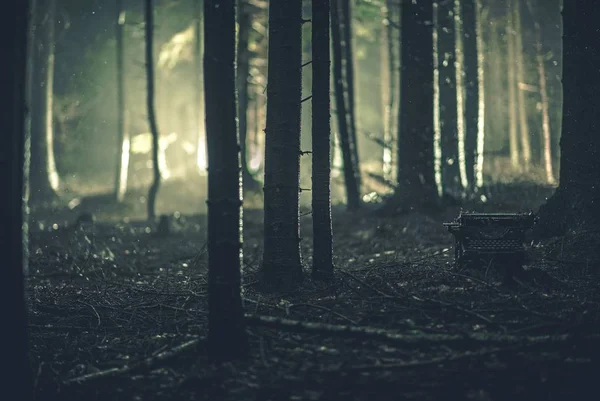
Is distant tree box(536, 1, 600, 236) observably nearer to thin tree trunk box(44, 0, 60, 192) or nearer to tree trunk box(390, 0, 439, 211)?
tree trunk box(390, 0, 439, 211)

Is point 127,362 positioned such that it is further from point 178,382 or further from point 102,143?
point 102,143

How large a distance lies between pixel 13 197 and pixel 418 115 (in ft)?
33.8

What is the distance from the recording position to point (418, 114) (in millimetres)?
13578

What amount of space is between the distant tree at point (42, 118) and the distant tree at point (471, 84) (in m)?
17.9

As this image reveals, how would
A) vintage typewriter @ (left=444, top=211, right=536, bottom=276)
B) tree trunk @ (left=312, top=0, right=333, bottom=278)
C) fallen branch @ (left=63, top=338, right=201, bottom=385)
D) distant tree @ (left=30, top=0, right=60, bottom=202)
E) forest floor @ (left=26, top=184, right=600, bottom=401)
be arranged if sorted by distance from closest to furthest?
forest floor @ (left=26, top=184, right=600, bottom=401), fallen branch @ (left=63, top=338, right=201, bottom=385), vintage typewriter @ (left=444, top=211, right=536, bottom=276), tree trunk @ (left=312, top=0, right=333, bottom=278), distant tree @ (left=30, top=0, right=60, bottom=202)

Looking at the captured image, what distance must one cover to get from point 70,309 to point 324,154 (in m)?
3.99

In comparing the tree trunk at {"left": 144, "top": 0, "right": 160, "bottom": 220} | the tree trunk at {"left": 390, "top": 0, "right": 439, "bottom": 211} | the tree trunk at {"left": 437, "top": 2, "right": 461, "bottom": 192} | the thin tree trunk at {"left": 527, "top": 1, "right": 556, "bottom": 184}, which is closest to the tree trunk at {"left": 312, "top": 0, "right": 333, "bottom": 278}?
the tree trunk at {"left": 390, "top": 0, "right": 439, "bottom": 211}

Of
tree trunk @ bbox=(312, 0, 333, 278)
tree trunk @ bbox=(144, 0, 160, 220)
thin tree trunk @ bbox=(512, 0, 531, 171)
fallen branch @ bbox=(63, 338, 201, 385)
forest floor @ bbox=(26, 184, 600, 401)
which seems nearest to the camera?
forest floor @ bbox=(26, 184, 600, 401)

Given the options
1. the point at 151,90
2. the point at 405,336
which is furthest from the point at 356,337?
the point at 151,90

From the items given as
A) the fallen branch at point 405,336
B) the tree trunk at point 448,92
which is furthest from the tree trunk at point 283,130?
the tree trunk at point 448,92

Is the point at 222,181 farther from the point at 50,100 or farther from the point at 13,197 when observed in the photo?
the point at 50,100

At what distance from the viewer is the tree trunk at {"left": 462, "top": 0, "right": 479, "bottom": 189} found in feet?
61.1

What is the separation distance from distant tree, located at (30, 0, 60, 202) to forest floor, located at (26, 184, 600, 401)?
1819 cm

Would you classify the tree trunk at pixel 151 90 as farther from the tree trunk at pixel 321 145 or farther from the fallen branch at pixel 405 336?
the fallen branch at pixel 405 336
